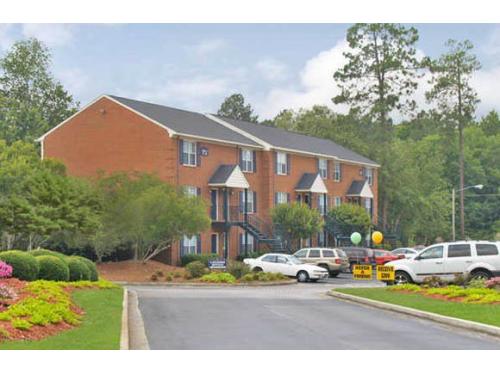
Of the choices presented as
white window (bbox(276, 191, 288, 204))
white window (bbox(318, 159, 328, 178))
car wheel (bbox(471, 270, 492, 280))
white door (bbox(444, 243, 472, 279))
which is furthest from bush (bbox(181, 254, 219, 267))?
car wheel (bbox(471, 270, 492, 280))

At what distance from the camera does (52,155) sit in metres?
56.0

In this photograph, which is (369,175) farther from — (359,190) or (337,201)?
(337,201)

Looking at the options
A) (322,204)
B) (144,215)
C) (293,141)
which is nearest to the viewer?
(144,215)

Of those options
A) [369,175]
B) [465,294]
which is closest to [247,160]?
[369,175]

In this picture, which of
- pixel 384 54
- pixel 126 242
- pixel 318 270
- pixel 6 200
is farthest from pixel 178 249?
pixel 384 54

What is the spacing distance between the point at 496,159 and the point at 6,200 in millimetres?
80512

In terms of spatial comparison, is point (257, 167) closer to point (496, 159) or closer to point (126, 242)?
point (126, 242)

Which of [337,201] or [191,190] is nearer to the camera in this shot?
[191,190]

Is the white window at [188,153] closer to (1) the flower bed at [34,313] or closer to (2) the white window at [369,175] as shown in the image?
(2) the white window at [369,175]

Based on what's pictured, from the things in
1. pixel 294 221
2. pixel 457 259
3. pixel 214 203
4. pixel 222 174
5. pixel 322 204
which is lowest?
pixel 457 259

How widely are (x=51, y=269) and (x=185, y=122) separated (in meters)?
29.4

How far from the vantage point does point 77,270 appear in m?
30.5

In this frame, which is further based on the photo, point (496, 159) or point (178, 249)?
point (496, 159)

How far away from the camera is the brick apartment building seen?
172 ft
